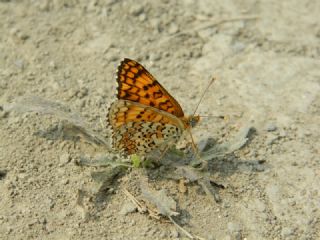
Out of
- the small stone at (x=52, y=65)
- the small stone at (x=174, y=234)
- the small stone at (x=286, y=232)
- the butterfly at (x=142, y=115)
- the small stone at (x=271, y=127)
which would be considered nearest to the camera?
the small stone at (x=174, y=234)

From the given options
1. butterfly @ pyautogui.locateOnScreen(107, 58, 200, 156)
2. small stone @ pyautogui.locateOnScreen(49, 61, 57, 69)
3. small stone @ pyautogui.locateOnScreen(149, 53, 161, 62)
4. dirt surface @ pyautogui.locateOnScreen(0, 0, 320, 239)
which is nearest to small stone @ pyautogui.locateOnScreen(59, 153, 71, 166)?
dirt surface @ pyautogui.locateOnScreen(0, 0, 320, 239)

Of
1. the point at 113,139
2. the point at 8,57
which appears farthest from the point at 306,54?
the point at 8,57

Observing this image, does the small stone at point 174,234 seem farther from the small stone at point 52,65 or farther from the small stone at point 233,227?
the small stone at point 52,65

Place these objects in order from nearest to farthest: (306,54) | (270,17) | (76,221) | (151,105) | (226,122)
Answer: (76,221) → (151,105) → (226,122) → (306,54) → (270,17)

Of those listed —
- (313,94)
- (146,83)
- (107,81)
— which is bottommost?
(313,94)

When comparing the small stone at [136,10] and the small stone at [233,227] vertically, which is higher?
the small stone at [136,10]

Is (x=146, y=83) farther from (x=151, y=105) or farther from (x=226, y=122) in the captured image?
(x=226, y=122)

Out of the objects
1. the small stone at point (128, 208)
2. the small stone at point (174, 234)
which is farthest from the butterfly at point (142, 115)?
the small stone at point (174, 234)

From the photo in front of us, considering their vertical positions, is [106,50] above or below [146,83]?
below
